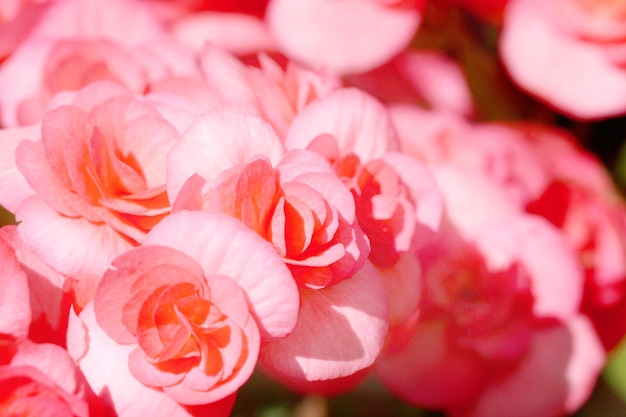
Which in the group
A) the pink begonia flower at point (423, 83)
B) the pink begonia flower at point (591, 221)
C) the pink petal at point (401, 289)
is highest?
the pink petal at point (401, 289)

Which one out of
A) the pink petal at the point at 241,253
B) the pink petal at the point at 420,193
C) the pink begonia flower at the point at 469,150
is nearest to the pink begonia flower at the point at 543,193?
the pink begonia flower at the point at 469,150

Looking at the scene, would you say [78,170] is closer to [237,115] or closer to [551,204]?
[237,115]

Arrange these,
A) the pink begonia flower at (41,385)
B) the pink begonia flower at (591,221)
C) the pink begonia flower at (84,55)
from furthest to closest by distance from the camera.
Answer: the pink begonia flower at (591,221) → the pink begonia flower at (84,55) → the pink begonia flower at (41,385)

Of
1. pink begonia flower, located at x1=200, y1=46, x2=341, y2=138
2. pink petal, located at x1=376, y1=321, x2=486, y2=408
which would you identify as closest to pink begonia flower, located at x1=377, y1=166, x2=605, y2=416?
pink petal, located at x1=376, y1=321, x2=486, y2=408

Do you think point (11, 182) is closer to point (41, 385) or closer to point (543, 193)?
point (41, 385)

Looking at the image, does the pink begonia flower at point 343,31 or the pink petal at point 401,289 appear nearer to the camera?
the pink petal at point 401,289

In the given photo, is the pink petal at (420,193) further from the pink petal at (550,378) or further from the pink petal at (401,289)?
the pink petal at (550,378)
